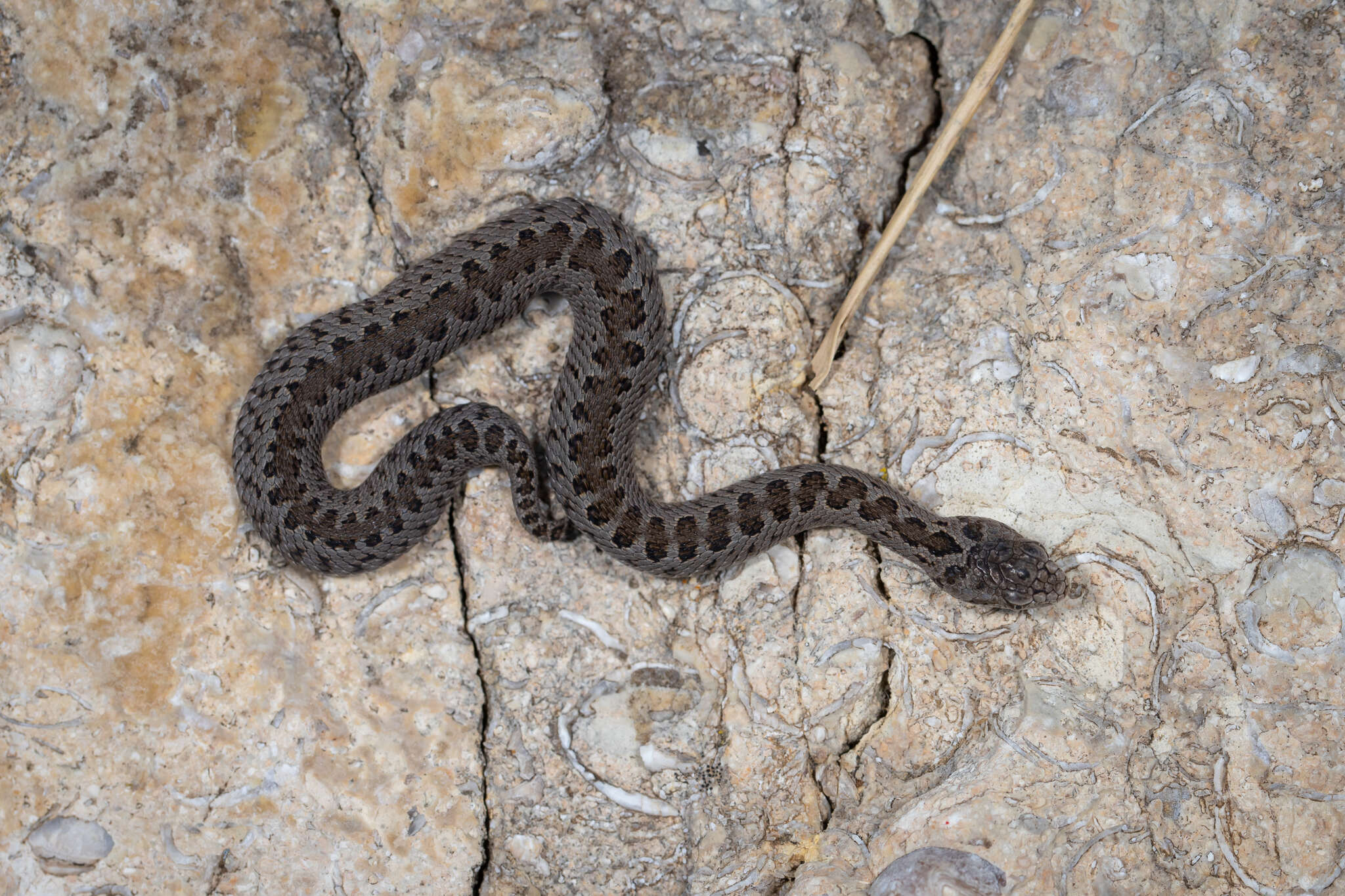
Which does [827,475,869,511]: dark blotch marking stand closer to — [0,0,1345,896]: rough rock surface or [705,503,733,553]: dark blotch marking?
[0,0,1345,896]: rough rock surface

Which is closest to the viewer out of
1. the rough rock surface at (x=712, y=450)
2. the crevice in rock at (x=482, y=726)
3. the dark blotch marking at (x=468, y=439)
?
the rough rock surface at (x=712, y=450)

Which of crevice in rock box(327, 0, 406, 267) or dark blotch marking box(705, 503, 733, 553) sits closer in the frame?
dark blotch marking box(705, 503, 733, 553)

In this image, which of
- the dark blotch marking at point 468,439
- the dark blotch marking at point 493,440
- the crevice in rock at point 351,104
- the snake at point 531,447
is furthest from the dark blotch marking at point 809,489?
the crevice in rock at point 351,104

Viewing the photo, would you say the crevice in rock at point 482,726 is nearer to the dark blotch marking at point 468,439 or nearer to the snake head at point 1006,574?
the dark blotch marking at point 468,439

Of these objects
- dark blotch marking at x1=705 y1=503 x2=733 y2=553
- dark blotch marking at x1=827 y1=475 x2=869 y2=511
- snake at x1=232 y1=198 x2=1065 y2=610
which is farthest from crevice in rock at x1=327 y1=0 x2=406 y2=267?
dark blotch marking at x1=827 y1=475 x2=869 y2=511

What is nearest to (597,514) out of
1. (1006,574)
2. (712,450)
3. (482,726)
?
(712,450)
